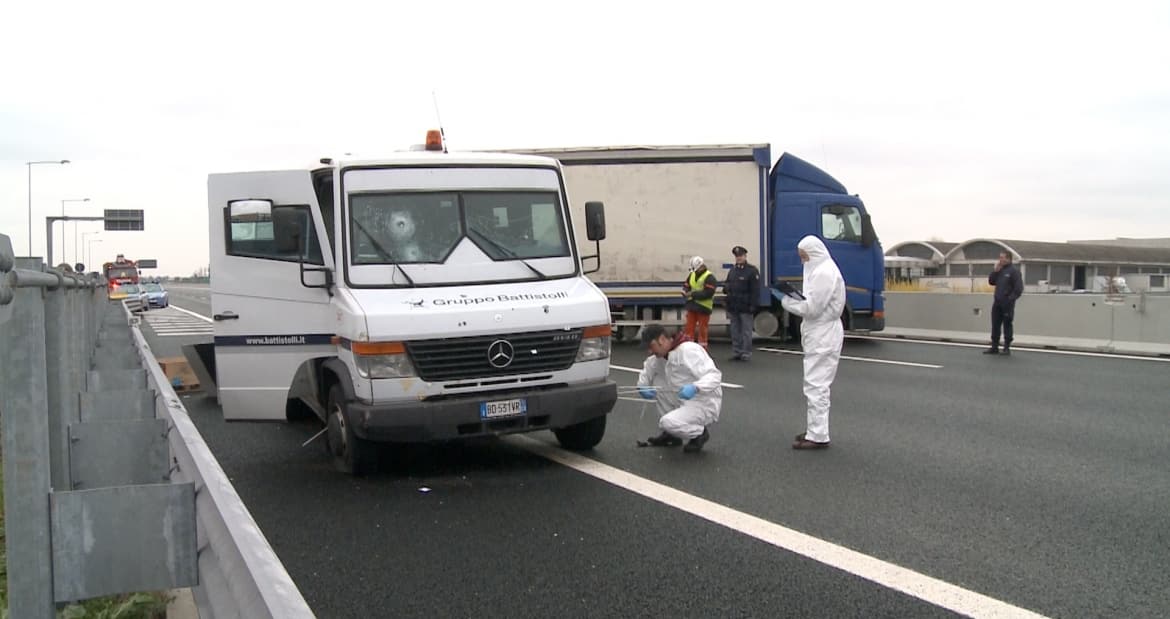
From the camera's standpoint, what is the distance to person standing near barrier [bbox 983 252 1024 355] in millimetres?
17000

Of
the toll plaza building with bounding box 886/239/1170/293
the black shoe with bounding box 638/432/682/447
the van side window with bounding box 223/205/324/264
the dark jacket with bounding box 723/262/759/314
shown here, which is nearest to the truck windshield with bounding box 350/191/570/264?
the van side window with bounding box 223/205/324/264

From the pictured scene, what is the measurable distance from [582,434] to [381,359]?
6.66 feet

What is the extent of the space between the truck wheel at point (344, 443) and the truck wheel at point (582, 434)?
5.17 ft

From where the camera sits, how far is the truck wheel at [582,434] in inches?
320

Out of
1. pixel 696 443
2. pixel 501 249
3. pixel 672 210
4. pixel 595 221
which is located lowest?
pixel 696 443

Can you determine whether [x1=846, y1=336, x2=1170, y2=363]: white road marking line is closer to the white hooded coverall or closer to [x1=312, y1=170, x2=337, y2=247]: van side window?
the white hooded coverall

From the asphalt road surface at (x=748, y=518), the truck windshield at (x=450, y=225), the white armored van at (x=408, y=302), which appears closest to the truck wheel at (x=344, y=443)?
the white armored van at (x=408, y=302)

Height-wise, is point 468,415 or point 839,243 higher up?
point 839,243

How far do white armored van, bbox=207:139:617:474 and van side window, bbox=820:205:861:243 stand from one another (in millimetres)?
11731

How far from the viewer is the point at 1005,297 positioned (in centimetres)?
1698

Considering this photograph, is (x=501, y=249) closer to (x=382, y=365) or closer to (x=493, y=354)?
(x=493, y=354)

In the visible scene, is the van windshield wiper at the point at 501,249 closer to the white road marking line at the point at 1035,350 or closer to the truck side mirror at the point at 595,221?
the truck side mirror at the point at 595,221

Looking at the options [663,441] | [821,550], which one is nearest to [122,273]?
[663,441]

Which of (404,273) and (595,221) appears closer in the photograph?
(404,273)
